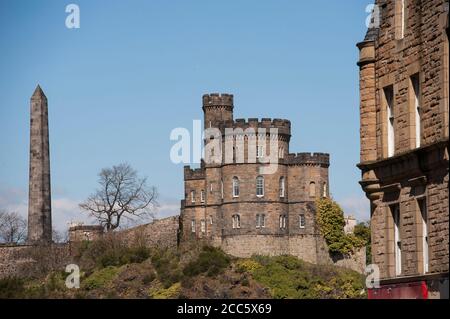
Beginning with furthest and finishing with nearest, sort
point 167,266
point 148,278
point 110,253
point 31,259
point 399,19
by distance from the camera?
point 31,259, point 110,253, point 167,266, point 148,278, point 399,19

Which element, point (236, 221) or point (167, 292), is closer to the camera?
point (167, 292)

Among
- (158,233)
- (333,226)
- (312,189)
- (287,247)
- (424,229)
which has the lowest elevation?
(424,229)

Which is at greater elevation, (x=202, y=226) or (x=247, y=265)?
(x=202, y=226)

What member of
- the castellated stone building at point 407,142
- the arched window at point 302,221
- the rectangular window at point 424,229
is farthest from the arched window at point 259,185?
the rectangular window at point 424,229

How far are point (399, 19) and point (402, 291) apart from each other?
242 inches

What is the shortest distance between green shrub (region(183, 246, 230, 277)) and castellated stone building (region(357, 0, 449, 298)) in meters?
53.1

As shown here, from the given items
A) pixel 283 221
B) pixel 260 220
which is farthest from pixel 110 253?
pixel 283 221

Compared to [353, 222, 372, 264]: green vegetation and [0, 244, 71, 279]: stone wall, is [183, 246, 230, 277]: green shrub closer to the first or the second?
[0, 244, 71, 279]: stone wall

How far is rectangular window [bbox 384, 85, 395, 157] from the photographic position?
33.5 meters

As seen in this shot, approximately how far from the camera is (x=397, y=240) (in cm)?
3319

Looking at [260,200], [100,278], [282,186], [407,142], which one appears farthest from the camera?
[282,186]

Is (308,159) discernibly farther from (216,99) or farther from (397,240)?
(397,240)

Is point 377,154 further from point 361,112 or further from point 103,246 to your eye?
point 103,246

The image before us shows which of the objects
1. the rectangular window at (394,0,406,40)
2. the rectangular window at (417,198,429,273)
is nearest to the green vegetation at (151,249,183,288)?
the rectangular window at (394,0,406,40)
